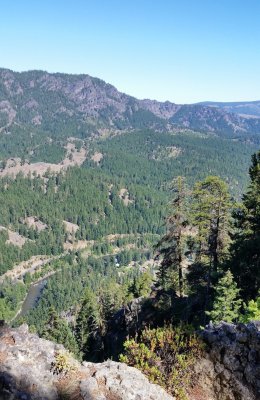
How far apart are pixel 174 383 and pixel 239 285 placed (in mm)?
23027

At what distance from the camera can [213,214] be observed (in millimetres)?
41188

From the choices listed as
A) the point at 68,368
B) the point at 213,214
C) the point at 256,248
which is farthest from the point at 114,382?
the point at 213,214

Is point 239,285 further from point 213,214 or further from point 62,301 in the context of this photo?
point 62,301

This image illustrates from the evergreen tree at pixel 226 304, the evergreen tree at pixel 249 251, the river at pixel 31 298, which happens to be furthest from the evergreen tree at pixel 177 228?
the river at pixel 31 298

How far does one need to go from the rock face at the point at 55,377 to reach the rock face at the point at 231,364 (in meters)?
2.92

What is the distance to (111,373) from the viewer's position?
15.7 metres

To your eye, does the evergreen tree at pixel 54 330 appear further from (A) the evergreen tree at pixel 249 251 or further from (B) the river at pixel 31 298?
(B) the river at pixel 31 298

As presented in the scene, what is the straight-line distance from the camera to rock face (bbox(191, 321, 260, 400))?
1709 cm

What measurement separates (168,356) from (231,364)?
3.05 meters

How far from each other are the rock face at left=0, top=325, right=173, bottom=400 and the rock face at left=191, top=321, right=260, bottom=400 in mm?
2916

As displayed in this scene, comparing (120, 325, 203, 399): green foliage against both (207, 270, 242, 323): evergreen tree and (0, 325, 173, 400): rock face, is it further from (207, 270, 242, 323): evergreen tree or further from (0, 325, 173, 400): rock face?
(207, 270, 242, 323): evergreen tree

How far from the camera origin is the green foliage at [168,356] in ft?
53.5

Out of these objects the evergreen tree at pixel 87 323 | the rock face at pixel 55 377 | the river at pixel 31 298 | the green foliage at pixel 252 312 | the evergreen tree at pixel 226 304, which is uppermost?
the rock face at pixel 55 377

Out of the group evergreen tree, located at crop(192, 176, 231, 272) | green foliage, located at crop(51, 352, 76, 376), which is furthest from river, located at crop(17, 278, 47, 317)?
green foliage, located at crop(51, 352, 76, 376)
